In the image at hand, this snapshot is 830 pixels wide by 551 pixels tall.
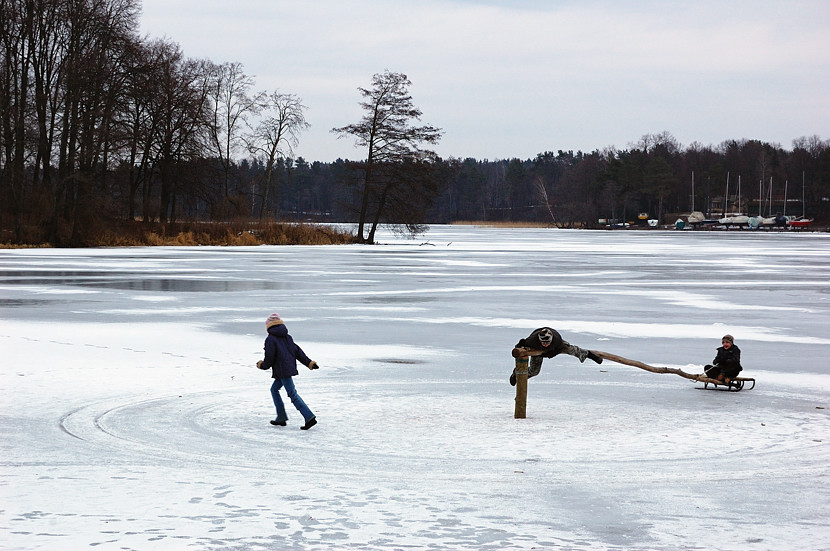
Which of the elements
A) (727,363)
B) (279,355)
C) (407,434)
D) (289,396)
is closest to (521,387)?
(407,434)

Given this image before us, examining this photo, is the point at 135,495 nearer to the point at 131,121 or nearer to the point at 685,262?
the point at 685,262

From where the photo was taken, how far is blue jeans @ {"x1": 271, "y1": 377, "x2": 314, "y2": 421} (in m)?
9.02

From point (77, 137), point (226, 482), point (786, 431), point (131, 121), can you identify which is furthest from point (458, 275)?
point (131, 121)

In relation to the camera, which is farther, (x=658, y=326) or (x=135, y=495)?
(x=658, y=326)

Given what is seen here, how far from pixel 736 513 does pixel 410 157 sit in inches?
2384

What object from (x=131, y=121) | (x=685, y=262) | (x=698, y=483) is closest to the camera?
(x=698, y=483)

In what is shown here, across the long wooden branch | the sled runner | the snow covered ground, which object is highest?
the long wooden branch

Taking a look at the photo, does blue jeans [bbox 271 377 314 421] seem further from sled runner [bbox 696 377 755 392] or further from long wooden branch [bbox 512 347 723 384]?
sled runner [bbox 696 377 755 392]

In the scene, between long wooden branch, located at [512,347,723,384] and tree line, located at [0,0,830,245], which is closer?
long wooden branch, located at [512,347,723,384]

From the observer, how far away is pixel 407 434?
886cm

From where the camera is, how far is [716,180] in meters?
170

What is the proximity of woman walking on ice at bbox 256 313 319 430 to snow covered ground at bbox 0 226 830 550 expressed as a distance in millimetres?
178

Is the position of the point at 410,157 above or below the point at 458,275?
above

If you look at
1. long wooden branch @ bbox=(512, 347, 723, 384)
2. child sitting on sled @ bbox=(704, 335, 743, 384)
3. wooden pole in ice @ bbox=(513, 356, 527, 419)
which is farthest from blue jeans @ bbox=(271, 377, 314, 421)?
child sitting on sled @ bbox=(704, 335, 743, 384)
